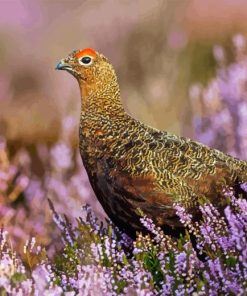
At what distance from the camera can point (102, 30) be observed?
8.98m

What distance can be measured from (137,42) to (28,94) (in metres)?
1.25

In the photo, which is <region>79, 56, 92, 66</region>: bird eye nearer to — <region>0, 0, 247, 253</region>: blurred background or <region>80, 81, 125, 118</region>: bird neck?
<region>80, 81, 125, 118</region>: bird neck

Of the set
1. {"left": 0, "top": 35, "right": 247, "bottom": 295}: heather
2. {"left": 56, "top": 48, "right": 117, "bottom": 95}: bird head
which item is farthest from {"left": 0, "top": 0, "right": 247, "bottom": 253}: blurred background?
{"left": 56, "top": 48, "right": 117, "bottom": 95}: bird head

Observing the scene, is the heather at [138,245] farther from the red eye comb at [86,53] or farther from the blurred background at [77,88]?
the red eye comb at [86,53]

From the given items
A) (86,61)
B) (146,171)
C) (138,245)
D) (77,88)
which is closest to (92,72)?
(86,61)

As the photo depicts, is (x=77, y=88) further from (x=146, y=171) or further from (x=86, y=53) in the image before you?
(x=146, y=171)

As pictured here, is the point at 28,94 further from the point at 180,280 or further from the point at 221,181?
the point at 180,280

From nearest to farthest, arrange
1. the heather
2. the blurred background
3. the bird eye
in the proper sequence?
the heather, the bird eye, the blurred background

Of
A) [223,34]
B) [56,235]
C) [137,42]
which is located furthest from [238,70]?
[223,34]

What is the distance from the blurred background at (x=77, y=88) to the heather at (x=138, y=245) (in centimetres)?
2

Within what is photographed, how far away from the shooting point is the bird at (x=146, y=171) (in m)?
3.55

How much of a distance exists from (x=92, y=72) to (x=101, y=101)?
0.51 feet

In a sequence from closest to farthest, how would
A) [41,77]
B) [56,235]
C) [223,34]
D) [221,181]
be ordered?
[221,181], [56,235], [41,77], [223,34]

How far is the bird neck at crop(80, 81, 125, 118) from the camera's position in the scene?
3.84 m
